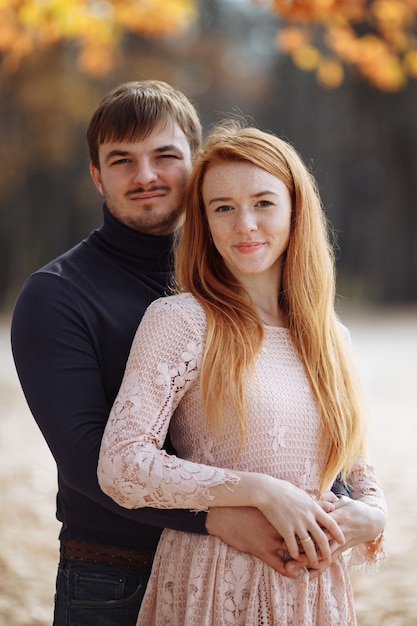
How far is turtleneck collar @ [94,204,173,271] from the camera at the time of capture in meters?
2.86

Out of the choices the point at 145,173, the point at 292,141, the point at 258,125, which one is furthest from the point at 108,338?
the point at 292,141

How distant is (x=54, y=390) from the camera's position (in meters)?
2.42

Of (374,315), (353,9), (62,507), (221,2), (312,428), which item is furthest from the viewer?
(221,2)

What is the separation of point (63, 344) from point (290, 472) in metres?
0.73

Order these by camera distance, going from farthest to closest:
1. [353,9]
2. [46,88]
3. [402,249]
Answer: [402,249] < [46,88] < [353,9]

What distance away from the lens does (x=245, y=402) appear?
7.27 feet

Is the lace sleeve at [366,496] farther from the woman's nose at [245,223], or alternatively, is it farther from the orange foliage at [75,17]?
the orange foliage at [75,17]

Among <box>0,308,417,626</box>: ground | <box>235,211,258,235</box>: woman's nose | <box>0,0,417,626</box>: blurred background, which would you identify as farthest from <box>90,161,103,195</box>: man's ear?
<box>0,0,417,626</box>: blurred background

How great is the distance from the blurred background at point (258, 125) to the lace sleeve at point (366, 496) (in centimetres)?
345

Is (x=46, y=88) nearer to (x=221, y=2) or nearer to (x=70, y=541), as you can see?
(x=221, y=2)

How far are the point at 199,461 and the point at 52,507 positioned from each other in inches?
155

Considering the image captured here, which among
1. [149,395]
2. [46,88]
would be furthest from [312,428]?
[46,88]

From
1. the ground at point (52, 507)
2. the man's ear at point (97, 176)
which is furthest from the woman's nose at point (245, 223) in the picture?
the ground at point (52, 507)

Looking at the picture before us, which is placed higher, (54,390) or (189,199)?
(189,199)
